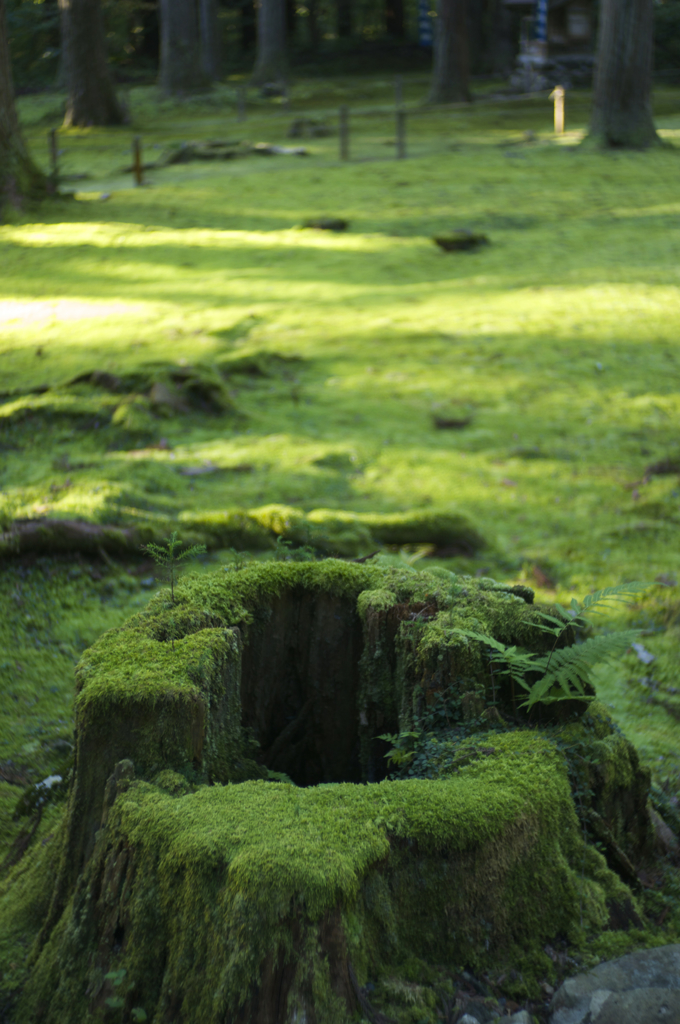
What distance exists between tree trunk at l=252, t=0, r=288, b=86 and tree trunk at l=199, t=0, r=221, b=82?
1.99 metres

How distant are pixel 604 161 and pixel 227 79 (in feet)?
80.9

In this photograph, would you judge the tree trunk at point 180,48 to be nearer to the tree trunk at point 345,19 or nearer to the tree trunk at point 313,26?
the tree trunk at point 313,26

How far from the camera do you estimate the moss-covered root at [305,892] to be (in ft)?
5.98

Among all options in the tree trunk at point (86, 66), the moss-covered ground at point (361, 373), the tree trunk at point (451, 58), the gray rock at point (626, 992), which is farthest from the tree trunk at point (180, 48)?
the gray rock at point (626, 992)

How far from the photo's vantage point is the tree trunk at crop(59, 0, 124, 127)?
73.2 ft

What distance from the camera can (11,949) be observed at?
2.43 m

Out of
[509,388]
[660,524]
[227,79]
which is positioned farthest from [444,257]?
[227,79]

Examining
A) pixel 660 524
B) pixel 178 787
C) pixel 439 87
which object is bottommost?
pixel 660 524

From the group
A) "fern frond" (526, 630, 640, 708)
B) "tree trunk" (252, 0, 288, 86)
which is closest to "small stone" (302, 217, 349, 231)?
"fern frond" (526, 630, 640, 708)

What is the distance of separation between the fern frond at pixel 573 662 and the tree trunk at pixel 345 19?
158ft

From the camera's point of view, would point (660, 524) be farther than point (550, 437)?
No

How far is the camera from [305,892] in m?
1.83

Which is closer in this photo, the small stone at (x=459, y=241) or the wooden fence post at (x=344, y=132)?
the small stone at (x=459, y=241)

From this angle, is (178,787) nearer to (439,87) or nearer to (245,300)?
(245,300)
